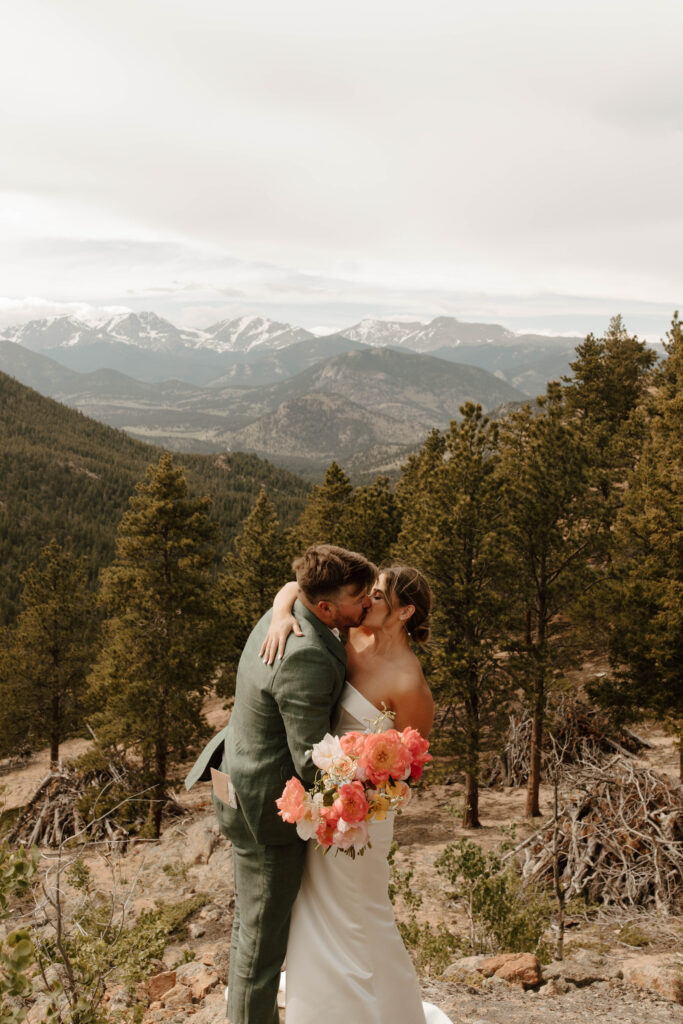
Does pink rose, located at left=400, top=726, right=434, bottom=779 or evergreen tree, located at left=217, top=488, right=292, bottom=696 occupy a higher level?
pink rose, located at left=400, top=726, right=434, bottom=779

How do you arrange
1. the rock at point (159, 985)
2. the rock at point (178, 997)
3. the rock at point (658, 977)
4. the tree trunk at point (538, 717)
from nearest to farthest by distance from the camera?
the rock at point (658, 977)
the rock at point (178, 997)
the rock at point (159, 985)
the tree trunk at point (538, 717)

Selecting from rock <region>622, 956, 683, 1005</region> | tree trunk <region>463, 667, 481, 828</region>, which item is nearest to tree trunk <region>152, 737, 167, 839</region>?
tree trunk <region>463, 667, 481, 828</region>

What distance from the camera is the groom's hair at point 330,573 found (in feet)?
10.3

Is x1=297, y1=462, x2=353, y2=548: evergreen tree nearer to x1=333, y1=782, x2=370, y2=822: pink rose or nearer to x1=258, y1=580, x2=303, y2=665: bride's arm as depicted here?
x1=258, y1=580, x2=303, y2=665: bride's arm

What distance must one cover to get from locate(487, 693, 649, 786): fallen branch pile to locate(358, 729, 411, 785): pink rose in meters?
12.7

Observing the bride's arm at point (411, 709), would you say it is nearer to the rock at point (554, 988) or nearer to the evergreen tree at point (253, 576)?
the rock at point (554, 988)

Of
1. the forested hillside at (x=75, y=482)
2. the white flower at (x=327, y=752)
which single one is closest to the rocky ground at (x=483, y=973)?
the white flower at (x=327, y=752)

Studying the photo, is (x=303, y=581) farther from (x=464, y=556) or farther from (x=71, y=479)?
(x=71, y=479)

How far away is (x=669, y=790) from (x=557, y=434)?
804 centimetres

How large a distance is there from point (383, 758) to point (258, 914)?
1.26 metres

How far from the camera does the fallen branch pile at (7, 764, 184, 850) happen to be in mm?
15242

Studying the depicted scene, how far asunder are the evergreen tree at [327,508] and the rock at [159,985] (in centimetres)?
1897

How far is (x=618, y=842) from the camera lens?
8711 mm

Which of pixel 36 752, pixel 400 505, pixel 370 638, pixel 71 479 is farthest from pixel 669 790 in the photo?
pixel 71 479
